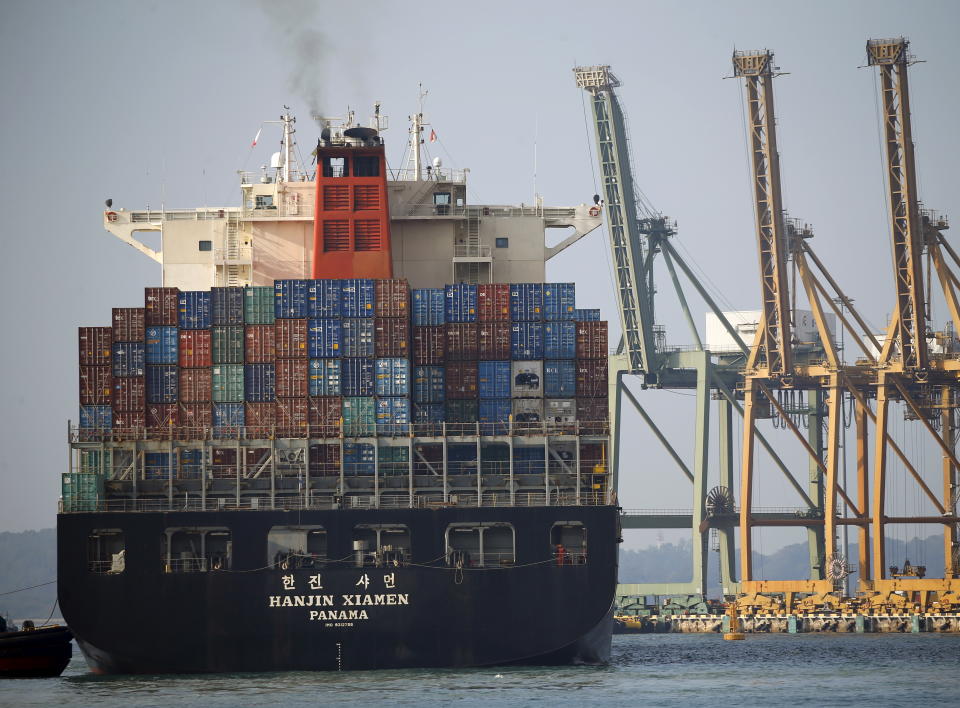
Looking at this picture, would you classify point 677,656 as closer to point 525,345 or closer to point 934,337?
point 525,345

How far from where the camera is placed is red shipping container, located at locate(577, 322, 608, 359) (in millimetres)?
63094

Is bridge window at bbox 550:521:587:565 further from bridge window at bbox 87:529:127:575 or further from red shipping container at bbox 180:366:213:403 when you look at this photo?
bridge window at bbox 87:529:127:575

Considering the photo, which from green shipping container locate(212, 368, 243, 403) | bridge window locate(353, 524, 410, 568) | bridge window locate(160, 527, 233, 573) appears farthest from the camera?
green shipping container locate(212, 368, 243, 403)

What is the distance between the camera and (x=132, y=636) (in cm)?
5756

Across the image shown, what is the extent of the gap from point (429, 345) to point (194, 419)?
27.6 feet

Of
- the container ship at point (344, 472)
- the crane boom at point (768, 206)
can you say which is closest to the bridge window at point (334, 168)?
the container ship at point (344, 472)

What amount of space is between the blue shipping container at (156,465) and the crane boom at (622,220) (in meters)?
41.9

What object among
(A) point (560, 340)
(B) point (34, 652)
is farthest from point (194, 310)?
(B) point (34, 652)

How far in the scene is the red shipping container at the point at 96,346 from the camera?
63.3m

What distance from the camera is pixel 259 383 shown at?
62.1 metres

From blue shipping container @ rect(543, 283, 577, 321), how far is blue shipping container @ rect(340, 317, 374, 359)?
6.24 metres

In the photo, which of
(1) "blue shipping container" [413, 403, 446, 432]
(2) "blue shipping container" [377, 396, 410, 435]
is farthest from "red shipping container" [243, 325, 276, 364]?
(1) "blue shipping container" [413, 403, 446, 432]

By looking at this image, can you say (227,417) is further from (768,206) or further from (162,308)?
(768,206)

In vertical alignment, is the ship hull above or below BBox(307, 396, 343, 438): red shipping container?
below
